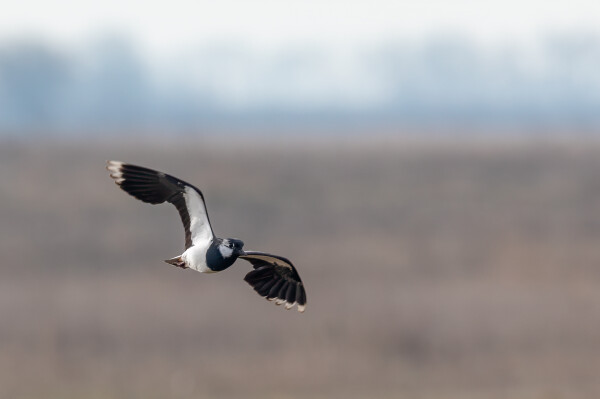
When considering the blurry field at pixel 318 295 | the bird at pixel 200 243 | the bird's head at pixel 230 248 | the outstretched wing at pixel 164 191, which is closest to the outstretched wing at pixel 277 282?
the bird at pixel 200 243

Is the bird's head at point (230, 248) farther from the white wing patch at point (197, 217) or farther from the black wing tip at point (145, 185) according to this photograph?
the black wing tip at point (145, 185)

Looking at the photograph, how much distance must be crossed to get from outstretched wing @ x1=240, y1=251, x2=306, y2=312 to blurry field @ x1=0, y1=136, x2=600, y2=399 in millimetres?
14417

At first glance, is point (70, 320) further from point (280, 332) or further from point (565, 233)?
point (565, 233)

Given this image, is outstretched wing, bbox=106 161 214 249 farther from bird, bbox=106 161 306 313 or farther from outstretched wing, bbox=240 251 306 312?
outstretched wing, bbox=240 251 306 312

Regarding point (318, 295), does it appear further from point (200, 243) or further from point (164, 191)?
point (200, 243)

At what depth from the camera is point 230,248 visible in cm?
859

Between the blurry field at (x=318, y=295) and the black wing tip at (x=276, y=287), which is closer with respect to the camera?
the black wing tip at (x=276, y=287)

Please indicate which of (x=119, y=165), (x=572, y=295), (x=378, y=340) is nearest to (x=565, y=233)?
(x=572, y=295)

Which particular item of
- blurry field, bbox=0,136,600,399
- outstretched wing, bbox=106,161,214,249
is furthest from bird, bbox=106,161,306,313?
blurry field, bbox=0,136,600,399

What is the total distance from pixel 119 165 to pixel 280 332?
1752 cm

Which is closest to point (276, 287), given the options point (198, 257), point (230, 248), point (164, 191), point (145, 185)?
point (164, 191)

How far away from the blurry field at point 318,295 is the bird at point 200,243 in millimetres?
14485

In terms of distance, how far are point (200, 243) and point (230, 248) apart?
30 centimetres

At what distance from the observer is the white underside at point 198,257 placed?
27.6 feet
